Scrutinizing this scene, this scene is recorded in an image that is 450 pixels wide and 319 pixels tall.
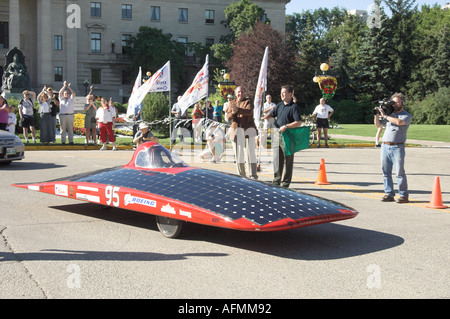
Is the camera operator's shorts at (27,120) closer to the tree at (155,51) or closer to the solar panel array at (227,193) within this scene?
the solar panel array at (227,193)

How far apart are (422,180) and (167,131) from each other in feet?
58.3

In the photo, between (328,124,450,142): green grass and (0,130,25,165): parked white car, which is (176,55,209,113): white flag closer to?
(0,130,25,165): parked white car

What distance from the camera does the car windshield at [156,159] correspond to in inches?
352

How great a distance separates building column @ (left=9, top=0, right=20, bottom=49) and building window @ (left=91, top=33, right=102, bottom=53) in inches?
422

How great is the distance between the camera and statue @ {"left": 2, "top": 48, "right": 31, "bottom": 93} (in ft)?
134

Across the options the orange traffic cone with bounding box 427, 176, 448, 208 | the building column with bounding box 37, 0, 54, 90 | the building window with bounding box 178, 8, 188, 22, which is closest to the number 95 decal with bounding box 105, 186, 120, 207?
the orange traffic cone with bounding box 427, 176, 448, 208

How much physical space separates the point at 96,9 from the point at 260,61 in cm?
2763

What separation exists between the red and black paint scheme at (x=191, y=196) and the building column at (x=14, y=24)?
6587cm

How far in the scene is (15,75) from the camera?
135 ft

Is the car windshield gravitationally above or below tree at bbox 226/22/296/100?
below

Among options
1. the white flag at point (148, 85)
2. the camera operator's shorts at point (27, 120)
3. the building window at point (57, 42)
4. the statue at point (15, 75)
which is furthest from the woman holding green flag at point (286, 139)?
the building window at point (57, 42)

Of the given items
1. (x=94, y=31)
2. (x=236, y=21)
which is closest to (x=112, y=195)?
(x=94, y=31)
